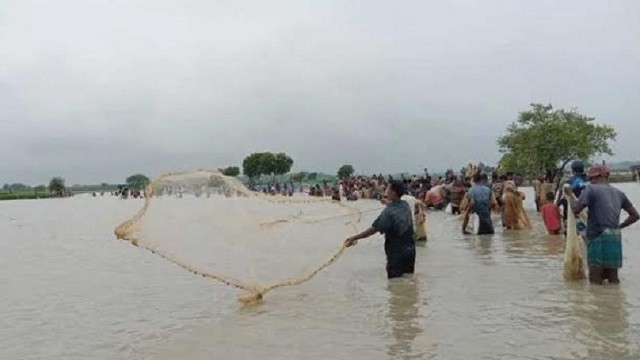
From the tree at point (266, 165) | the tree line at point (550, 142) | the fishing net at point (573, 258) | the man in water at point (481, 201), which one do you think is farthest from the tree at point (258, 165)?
the fishing net at point (573, 258)

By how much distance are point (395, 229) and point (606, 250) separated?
2.51m

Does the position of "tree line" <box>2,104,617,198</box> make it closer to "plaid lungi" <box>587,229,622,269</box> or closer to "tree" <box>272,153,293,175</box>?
"plaid lungi" <box>587,229,622,269</box>

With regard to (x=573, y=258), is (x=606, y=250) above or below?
above

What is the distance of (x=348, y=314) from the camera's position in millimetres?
7859

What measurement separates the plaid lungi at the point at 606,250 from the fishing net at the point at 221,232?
3211mm

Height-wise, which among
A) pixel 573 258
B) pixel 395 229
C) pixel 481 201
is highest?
pixel 481 201

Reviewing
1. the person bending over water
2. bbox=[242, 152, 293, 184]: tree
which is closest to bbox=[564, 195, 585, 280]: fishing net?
the person bending over water

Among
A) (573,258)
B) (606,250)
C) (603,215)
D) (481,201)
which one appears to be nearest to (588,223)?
(603,215)

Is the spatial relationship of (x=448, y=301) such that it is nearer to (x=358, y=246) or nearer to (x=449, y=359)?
(x=449, y=359)

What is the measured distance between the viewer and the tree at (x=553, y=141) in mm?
37188

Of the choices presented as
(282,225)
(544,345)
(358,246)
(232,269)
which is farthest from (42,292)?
(544,345)

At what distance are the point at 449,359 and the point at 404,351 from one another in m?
0.45

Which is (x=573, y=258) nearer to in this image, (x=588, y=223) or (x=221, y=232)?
(x=588, y=223)

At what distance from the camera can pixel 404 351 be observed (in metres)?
6.20
